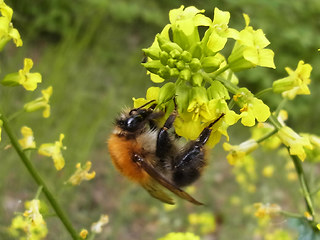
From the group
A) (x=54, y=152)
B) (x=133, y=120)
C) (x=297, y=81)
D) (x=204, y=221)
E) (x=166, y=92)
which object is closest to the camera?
(x=166, y=92)

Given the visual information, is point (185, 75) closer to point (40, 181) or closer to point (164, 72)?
point (164, 72)

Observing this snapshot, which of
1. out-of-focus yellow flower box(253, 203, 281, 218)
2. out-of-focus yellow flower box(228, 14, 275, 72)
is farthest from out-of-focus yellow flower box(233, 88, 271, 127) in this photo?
out-of-focus yellow flower box(253, 203, 281, 218)

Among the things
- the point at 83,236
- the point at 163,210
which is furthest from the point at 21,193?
the point at 83,236

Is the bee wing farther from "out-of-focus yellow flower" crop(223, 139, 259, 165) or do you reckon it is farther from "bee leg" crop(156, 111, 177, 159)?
"out-of-focus yellow flower" crop(223, 139, 259, 165)

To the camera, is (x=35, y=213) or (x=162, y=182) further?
(x=35, y=213)

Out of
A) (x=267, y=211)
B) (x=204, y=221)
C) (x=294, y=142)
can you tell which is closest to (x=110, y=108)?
(x=204, y=221)

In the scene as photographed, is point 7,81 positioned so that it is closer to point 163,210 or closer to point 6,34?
point 6,34

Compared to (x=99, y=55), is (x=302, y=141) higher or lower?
higher
